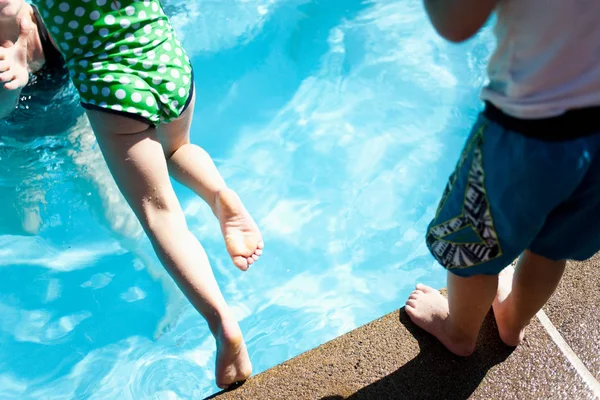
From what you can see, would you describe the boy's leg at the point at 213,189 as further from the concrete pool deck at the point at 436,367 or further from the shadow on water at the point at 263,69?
the shadow on water at the point at 263,69

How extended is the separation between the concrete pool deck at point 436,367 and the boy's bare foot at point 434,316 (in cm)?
3

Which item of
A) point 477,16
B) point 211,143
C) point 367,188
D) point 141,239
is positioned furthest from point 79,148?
point 477,16

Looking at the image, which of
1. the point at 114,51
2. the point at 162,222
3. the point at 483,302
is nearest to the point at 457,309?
the point at 483,302

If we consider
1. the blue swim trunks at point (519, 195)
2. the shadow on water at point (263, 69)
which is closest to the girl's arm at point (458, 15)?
the blue swim trunks at point (519, 195)

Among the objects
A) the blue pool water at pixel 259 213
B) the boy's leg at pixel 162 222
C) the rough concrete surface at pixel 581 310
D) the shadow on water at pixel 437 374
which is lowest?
the blue pool water at pixel 259 213

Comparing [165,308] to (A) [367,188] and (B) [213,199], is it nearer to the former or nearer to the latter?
(B) [213,199]

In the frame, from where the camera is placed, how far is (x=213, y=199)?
2.31 metres

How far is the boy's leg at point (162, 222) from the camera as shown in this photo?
187cm

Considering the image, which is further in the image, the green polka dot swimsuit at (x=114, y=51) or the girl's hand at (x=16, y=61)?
the girl's hand at (x=16, y=61)

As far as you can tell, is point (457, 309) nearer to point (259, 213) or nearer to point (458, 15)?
point (458, 15)

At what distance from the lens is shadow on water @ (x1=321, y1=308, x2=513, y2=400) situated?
184 cm

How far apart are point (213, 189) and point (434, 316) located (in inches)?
37.3

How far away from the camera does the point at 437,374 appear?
188 centimetres

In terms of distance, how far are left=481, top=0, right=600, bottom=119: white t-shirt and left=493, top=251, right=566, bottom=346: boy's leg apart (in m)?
0.62
